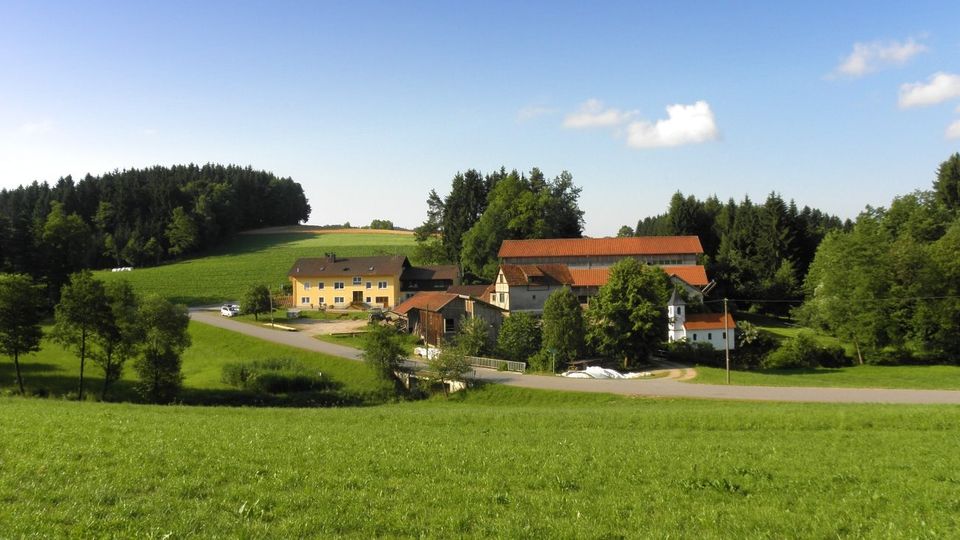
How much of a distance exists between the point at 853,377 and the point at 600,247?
128ft

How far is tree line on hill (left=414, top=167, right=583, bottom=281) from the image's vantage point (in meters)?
88.8

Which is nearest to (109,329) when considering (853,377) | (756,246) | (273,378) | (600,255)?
(273,378)

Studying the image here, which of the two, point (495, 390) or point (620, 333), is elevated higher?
Answer: point (620, 333)

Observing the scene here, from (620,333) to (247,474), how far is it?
44.0m

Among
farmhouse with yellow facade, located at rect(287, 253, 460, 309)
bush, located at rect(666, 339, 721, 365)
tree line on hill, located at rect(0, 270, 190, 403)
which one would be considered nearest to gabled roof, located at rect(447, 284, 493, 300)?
farmhouse with yellow facade, located at rect(287, 253, 460, 309)

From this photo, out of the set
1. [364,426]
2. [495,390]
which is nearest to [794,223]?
[495,390]

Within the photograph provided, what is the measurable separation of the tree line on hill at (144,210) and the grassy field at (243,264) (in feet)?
16.5

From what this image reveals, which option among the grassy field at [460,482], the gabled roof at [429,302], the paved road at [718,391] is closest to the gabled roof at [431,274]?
the gabled roof at [429,302]

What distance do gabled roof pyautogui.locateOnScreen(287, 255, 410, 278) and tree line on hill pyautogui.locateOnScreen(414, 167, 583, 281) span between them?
1202cm

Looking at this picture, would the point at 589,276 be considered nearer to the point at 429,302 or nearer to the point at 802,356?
the point at 429,302

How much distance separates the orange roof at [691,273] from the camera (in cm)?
7600

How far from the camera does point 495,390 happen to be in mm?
40344

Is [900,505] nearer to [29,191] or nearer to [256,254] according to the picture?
[256,254]

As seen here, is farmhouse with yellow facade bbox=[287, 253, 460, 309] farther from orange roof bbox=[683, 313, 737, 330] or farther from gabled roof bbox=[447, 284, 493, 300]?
orange roof bbox=[683, 313, 737, 330]
